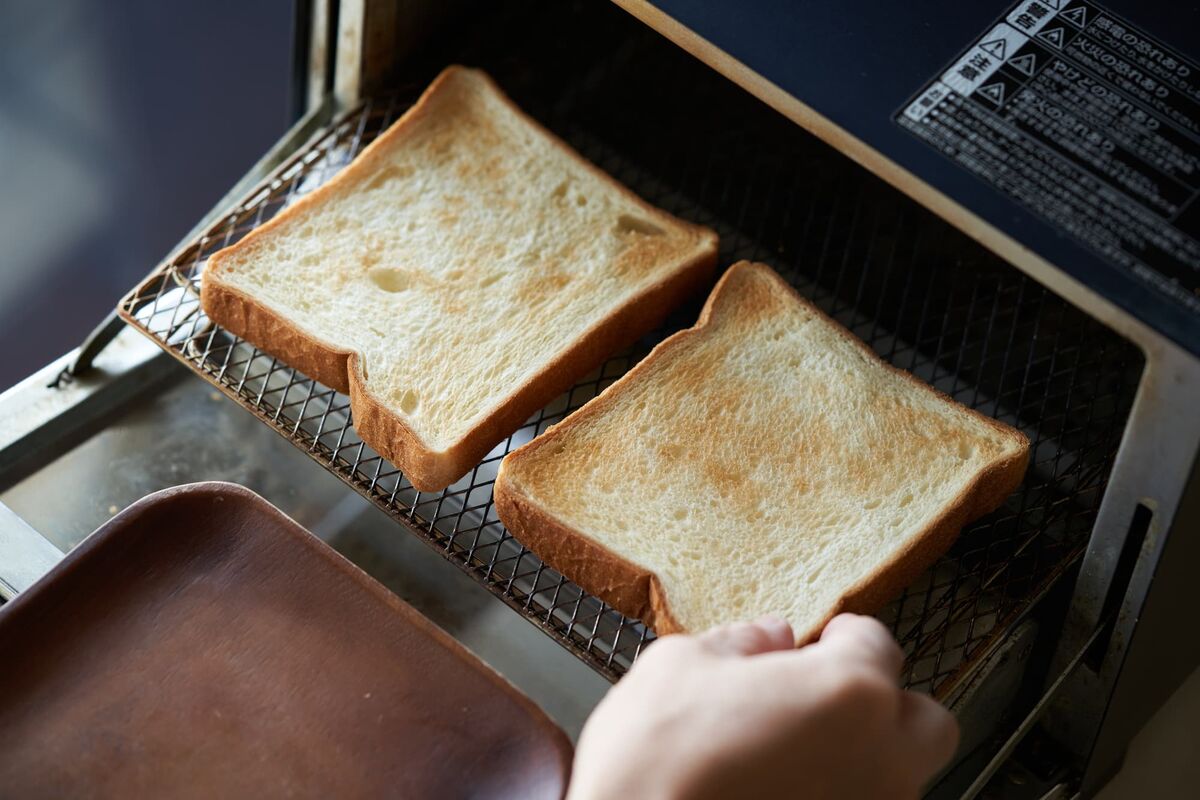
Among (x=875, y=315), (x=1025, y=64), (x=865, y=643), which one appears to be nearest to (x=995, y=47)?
(x=1025, y=64)

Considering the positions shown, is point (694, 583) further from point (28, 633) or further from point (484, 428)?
point (28, 633)

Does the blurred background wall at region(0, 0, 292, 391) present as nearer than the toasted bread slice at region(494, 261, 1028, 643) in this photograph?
No

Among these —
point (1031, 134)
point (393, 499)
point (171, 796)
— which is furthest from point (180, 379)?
point (1031, 134)

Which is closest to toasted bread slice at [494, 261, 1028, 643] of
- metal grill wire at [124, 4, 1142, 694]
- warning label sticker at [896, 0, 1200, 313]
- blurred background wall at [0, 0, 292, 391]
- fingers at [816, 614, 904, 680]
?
metal grill wire at [124, 4, 1142, 694]

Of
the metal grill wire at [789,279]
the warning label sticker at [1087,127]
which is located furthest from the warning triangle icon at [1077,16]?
the metal grill wire at [789,279]

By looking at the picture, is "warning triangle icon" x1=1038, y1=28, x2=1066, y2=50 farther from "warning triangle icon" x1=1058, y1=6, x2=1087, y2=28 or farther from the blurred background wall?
the blurred background wall

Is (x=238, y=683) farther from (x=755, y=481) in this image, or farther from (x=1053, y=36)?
(x=1053, y=36)
